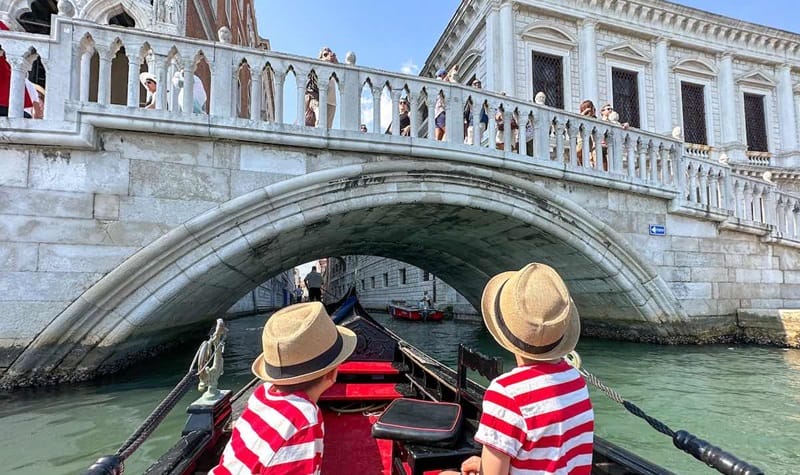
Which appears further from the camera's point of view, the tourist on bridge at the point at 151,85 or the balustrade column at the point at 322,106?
the balustrade column at the point at 322,106

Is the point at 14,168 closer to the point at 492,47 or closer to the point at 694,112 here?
the point at 492,47

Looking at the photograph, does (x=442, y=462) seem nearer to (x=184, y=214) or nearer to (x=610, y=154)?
(x=184, y=214)

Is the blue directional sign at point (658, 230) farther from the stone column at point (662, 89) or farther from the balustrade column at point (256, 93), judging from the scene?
the stone column at point (662, 89)

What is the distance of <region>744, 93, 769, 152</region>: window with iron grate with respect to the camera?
38.7ft

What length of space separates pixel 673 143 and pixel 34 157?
6868 millimetres

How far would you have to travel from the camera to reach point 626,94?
424 inches

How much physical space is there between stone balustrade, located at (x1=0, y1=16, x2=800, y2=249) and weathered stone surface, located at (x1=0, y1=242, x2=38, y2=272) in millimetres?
774

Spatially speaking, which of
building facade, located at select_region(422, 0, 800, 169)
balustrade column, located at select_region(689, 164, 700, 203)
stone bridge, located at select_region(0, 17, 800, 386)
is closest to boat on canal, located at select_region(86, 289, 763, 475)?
stone bridge, located at select_region(0, 17, 800, 386)

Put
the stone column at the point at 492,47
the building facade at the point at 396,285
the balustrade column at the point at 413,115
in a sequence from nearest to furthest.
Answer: the balustrade column at the point at 413,115
the stone column at the point at 492,47
the building facade at the point at 396,285

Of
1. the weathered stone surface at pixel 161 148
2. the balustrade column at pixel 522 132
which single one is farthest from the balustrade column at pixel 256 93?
the balustrade column at pixel 522 132

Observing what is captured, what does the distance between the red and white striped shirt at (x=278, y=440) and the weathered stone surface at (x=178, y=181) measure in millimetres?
3079

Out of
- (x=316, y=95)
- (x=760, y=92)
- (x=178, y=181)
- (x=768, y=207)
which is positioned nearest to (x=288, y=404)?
(x=178, y=181)

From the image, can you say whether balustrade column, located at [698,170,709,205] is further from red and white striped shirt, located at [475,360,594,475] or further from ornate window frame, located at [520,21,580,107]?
red and white striped shirt, located at [475,360,594,475]

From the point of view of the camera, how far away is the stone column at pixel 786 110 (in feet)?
38.8
